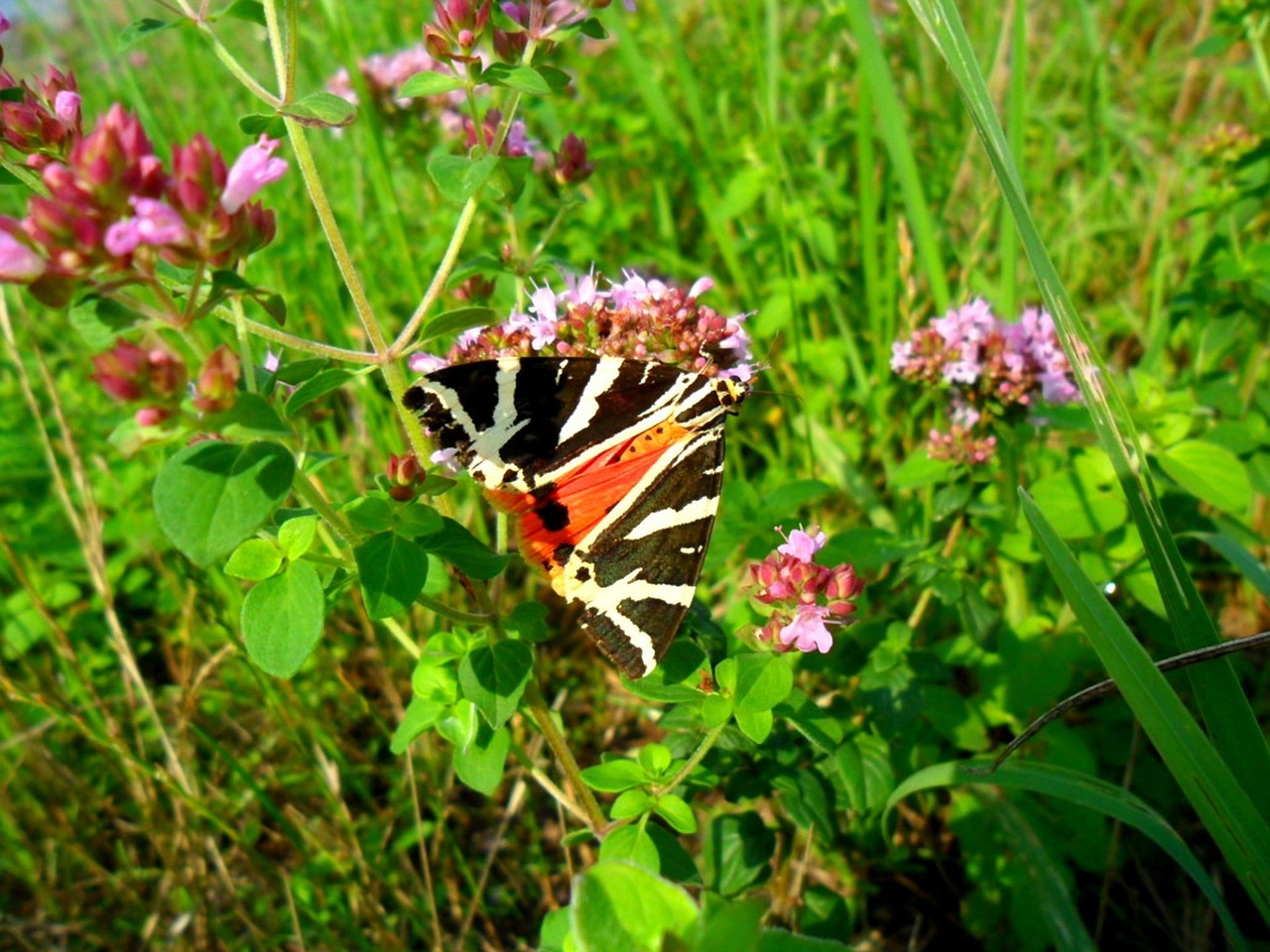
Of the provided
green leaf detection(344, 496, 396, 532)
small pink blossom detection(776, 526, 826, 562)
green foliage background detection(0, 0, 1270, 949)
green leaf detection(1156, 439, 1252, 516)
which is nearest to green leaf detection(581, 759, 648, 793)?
green foliage background detection(0, 0, 1270, 949)

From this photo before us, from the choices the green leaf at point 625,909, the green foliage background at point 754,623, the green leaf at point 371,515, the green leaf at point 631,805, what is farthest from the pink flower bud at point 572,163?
the green leaf at point 625,909

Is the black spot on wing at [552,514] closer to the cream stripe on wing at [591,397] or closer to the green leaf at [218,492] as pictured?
the cream stripe on wing at [591,397]

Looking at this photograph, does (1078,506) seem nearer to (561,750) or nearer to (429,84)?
(561,750)

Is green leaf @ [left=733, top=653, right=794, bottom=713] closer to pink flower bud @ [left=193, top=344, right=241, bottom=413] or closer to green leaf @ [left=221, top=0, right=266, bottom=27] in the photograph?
pink flower bud @ [left=193, top=344, right=241, bottom=413]

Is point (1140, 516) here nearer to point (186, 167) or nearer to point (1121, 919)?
point (1121, 919)

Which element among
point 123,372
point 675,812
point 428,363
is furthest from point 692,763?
point 123,372
